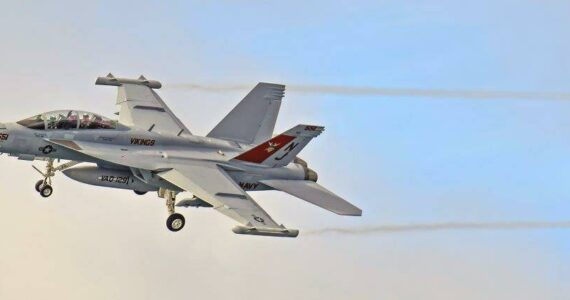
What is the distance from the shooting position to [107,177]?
5294 centimetres

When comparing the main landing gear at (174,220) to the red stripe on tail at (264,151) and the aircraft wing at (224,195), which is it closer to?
the aircraft wing at (224,195)

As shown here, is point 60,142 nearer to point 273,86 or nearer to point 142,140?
point 142,140

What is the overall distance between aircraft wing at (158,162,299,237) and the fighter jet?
0.03m

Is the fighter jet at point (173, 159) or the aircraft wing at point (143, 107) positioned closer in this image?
the fighter jet at point (173, 159)

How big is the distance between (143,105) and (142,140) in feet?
16.9

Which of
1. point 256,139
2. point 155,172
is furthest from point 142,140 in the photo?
point 256,139

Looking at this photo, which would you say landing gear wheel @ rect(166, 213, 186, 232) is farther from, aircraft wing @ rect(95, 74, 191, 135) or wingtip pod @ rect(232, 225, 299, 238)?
wingtip pod @ rect(232, 225, 299, 238)

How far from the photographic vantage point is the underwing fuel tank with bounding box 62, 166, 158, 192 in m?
52.7

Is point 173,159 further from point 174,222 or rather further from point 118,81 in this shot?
point 118,81

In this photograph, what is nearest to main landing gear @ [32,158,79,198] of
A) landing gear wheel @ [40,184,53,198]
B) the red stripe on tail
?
landing gear wheel @ [40,184,53,198]

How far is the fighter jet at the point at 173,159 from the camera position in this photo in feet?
169

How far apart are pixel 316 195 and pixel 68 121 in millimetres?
9695

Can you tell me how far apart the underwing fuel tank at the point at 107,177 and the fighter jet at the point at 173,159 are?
36mm

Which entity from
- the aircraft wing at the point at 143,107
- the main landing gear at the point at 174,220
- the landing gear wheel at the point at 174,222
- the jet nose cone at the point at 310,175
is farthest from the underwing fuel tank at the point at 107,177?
the jet nose cone at the point at 310,175
